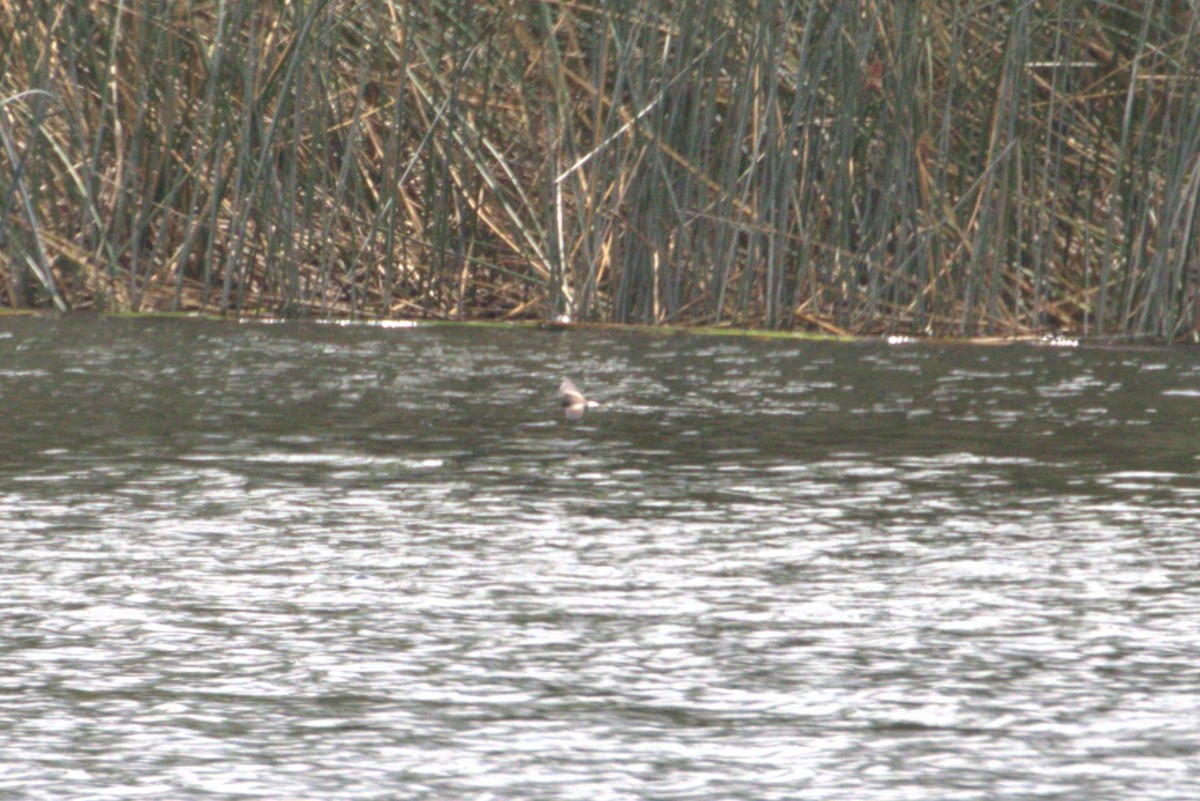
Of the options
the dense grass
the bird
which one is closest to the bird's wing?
the bird

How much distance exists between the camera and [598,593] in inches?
139

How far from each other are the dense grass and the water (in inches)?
77.0

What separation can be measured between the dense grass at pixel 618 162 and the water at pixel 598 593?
1.96m

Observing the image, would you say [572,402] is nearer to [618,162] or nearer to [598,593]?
[598,593]

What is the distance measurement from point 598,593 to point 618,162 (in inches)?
215

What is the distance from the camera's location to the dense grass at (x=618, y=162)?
841 centimetres

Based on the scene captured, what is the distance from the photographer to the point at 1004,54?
838 centimetres

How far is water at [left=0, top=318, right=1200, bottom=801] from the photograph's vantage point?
2.57 m

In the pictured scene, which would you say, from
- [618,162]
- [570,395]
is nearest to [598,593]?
[570,395]

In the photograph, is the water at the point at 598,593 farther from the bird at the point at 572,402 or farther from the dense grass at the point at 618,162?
the dense grass at the point at 618,162

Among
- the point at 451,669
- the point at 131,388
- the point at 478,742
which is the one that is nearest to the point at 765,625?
the point at 451,669

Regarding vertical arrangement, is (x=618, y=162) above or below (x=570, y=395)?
above

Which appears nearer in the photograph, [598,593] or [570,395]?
[598,593]

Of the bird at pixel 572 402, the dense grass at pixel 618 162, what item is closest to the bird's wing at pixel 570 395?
the bird at pixel 572 402
